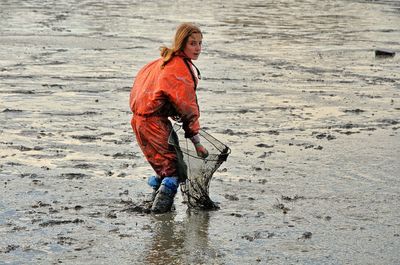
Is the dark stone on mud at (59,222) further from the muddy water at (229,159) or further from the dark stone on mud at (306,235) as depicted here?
the dark stone on mud at (306,235)

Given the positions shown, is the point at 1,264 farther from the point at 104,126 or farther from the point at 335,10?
the point at 335,10

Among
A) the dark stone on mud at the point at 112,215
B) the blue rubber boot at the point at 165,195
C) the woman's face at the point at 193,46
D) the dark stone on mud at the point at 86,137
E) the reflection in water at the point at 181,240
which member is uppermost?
the woman's face at the point at 193,46

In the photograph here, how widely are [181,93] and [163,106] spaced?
20 centimetres

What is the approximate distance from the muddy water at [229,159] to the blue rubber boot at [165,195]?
0.28 ft

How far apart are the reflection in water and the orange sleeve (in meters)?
0.73

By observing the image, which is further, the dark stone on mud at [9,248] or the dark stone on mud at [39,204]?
the dark stone on mud at [39,204]

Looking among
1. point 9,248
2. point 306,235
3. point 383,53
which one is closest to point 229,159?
point 306,235

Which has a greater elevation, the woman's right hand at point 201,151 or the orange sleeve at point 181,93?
the orange sleeve at point 181,93

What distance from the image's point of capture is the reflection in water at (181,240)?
6.13 meters

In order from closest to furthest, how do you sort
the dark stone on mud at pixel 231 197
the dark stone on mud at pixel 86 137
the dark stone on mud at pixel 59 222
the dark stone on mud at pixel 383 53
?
1. the dark stone on mud at pixel 59 222
2. the dark stone on mud at pixel 231 197
3. the dark stone on mud at pixel 86 137
4. the dark stone on mud at pixel 383 53

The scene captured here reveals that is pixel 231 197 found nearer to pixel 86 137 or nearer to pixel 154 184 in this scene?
pixel 154 184

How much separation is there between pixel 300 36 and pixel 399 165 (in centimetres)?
1237

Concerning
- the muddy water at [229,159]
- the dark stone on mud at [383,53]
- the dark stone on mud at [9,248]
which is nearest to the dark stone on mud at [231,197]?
the muddy water at [229,159]

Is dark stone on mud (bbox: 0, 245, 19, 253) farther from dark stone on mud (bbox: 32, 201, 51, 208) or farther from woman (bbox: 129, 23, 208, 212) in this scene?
woman (bbox: 129, 23, 208, 212)
